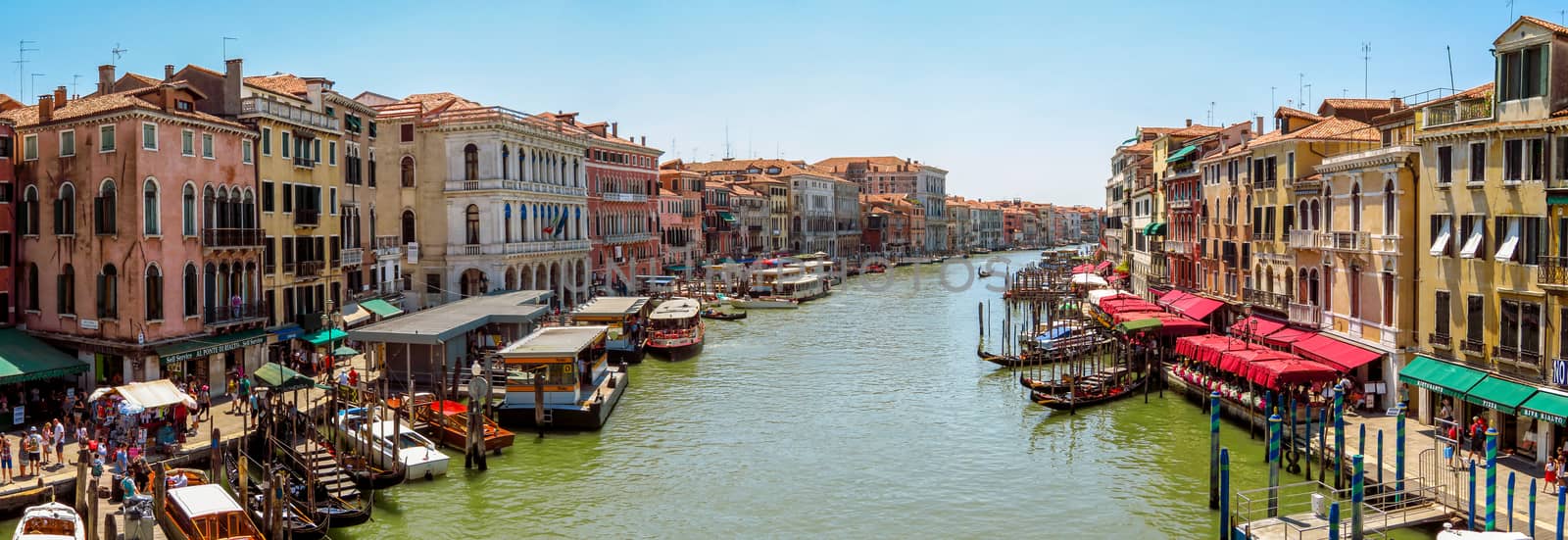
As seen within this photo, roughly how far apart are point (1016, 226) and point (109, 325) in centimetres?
14293

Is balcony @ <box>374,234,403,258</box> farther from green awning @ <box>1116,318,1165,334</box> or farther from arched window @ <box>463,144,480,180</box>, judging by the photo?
green awning @ <box>1116,318,1165,334</box>

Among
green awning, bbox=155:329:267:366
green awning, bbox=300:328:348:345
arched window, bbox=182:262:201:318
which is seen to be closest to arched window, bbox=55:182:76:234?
arched window, bbox=182:262:201:318

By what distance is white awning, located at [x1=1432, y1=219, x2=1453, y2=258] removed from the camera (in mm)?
18844

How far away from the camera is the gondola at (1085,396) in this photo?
2514cm

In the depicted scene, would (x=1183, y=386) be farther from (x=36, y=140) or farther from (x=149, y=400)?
(x=36, y=140)

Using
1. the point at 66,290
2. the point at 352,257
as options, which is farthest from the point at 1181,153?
the point at 66,290

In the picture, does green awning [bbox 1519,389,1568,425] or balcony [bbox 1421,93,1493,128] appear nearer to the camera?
green awning [bbox 1519,389,1568,425]

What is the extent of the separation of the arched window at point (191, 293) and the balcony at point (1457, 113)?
23.3m

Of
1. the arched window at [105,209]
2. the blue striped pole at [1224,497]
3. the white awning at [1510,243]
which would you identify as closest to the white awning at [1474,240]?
the white awning at [1510,243]

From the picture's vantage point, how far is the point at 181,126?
22.3 m

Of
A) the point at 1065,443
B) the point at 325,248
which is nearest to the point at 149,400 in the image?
the point at 325,248

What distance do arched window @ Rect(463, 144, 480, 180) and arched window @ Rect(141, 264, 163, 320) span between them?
671 inches

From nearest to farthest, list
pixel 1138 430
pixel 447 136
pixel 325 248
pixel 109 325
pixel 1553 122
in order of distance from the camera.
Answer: pixel 1553 122
pixel 109 325
pixel 1138 430
pixel 325 248
pixel 447 136

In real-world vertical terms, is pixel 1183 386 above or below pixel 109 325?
below
